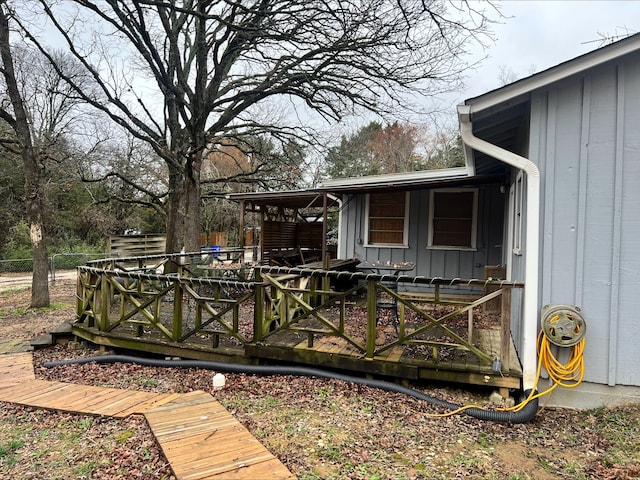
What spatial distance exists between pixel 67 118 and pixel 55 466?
19.9m

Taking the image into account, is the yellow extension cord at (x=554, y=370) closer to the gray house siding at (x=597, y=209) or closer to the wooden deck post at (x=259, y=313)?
the gray house siding at (x=597, y=209)

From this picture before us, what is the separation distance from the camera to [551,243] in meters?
3.41

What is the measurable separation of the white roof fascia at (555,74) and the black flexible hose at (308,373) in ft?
8.44

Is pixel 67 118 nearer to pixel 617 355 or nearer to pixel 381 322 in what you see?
pixel 381 322

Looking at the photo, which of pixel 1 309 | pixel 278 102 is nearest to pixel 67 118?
pixel 278 102

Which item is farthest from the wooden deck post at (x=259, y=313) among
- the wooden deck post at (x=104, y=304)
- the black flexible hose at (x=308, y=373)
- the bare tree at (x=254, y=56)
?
the bare tree at (x=254, y=56)

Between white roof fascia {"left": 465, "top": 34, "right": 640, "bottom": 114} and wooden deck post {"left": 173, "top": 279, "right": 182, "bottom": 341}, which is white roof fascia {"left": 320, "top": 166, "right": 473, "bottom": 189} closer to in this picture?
white roof fascia {"left": 465, "top": 34, "right": 640, "bottom": 114}

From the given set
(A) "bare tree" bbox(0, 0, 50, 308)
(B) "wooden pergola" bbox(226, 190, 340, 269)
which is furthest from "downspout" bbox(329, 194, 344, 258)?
(A) "bare tree" bbox(0, 0, 50, 308)

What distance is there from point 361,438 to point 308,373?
1291mm

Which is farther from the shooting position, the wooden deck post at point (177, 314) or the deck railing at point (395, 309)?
the wooden deck post at point (177, 314)

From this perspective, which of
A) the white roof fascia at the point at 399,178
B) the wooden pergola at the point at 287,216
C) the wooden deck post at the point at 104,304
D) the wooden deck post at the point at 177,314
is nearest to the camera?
the wooden deck post at the point at 177,314

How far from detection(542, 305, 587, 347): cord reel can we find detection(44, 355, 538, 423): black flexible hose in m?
0.53

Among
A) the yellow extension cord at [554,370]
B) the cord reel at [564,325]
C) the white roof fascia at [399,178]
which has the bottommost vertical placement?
the yellow extension cord at [554,370]

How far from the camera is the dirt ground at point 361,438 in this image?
2.48 meters
